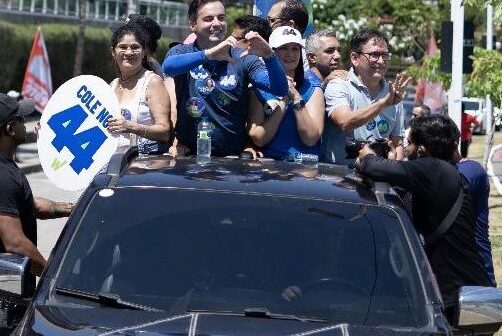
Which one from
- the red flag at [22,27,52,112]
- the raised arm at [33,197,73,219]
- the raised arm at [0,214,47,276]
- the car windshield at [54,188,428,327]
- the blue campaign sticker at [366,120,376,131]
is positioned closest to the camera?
the car windshield at [54,188,428,327]

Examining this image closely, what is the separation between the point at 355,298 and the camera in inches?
193

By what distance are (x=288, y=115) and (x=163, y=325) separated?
274 cm

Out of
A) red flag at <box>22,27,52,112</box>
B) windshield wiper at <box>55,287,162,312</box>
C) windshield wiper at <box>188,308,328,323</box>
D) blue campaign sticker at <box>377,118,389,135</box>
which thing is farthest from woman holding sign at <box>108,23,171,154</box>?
red flag at <box>22,27,52,112</box>

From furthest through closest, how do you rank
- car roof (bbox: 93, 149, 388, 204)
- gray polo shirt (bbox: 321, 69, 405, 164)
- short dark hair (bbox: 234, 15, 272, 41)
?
short dark hair (bbox: 234, 15, 272, 41)
gray polo shirt (bbox: 321, 69, 405, 164)
car roof (bbox: 93, 149, 388, 204)

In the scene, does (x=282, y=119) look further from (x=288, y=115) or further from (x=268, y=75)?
(x=268, y=75)

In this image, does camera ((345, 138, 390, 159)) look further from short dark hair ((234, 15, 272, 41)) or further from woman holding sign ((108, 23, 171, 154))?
woman holding sign ((108, 23, 171, 154))

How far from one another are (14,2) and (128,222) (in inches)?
1666

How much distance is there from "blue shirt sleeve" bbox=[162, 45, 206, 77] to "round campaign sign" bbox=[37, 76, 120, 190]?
956 millimetres

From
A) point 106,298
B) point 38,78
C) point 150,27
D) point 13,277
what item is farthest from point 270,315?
point 38,78

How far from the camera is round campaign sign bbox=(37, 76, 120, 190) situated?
302 inches

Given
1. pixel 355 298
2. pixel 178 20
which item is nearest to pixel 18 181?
pixel 355 298

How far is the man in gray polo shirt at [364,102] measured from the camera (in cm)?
734

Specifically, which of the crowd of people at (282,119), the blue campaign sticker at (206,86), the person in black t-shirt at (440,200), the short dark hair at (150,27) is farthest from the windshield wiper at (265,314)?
the short dark hair at (150,27)

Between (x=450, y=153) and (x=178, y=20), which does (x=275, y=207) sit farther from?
(x=178, y=20)
